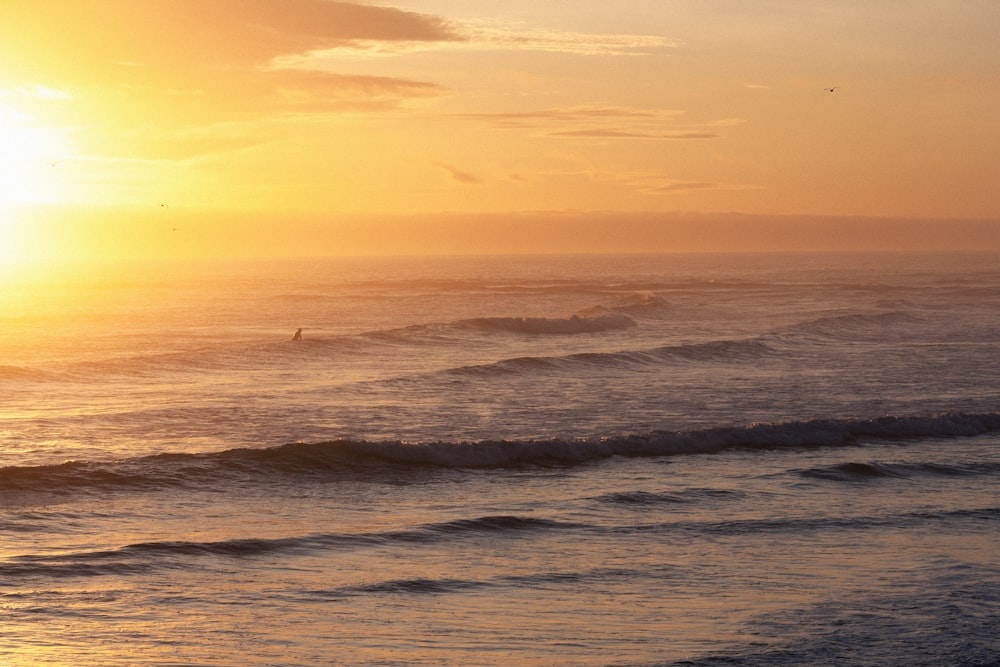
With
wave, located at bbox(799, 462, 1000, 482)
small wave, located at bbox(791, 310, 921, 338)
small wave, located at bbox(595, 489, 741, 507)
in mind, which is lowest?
small wave, located at bbox(791, 310, 921, 338)

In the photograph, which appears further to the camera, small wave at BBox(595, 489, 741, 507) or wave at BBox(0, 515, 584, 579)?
small wave at BBox(595, 489, 741, 507)

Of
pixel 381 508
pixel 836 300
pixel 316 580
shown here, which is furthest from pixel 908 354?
pixel 836 300

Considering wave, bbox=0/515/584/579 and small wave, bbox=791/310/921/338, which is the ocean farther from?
small wave, bbox=791/310/921/338

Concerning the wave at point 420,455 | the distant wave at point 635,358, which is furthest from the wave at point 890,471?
the distant wave at point 635,358

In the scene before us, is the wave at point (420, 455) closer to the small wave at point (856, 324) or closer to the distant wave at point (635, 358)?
the distant wave at point (635, 358)

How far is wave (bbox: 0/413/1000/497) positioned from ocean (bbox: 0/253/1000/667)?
74 mm

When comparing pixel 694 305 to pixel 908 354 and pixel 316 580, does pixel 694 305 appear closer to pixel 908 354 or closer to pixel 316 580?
pixel 908 354

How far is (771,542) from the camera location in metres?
15.9

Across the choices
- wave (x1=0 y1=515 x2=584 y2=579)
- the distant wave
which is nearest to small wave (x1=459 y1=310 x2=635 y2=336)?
the distant wave

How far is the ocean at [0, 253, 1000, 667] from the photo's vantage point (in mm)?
11836

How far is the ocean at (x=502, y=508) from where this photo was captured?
11.8m

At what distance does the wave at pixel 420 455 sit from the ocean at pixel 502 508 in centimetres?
7

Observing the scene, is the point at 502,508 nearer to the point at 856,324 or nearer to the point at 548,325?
the point at 548,325

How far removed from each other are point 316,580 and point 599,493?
23.9 feet
